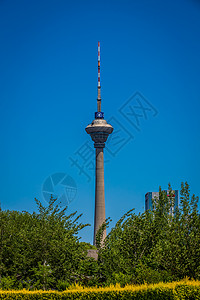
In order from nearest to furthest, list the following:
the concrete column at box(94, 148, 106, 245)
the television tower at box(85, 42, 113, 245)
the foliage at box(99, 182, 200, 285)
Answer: the foliage at box(99, 182, 200, 285)
the concrete column at box(94, 148, 106, 245)
the television tower at box(85, 42, 113, 245)

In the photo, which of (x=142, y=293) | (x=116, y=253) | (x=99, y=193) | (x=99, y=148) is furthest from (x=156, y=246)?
(x=99, y=148)

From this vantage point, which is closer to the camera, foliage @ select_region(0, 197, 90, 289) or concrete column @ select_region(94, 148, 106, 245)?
foliage @ select_region(0, 197, 90, 289)

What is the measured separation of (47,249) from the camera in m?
26.9

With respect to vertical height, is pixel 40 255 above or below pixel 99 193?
below

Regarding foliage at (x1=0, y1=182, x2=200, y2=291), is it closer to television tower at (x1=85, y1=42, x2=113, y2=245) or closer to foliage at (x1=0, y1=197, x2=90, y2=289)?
foliage at (x1=0, y1=197, x2=90, y2=289)

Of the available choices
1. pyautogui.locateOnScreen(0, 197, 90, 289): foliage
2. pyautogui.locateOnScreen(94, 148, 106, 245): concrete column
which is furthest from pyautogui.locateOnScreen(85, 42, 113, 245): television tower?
pyautogui.locateOnScreen(0, 197, 90, 289): foliage

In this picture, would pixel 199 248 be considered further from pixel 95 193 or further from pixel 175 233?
pixel 95 193

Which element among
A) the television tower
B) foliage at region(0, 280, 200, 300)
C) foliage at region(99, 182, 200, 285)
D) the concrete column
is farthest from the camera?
the television tower

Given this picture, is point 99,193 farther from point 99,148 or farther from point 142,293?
point 142,293

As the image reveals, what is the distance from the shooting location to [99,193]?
404 ft

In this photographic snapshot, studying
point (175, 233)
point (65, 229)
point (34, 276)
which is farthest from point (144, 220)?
point (34, 276)

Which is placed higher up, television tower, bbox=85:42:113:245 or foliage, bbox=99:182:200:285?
television tower, bbox=85:42:113:245

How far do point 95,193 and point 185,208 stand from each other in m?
98.4

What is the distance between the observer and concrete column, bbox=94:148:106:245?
120688 mm
